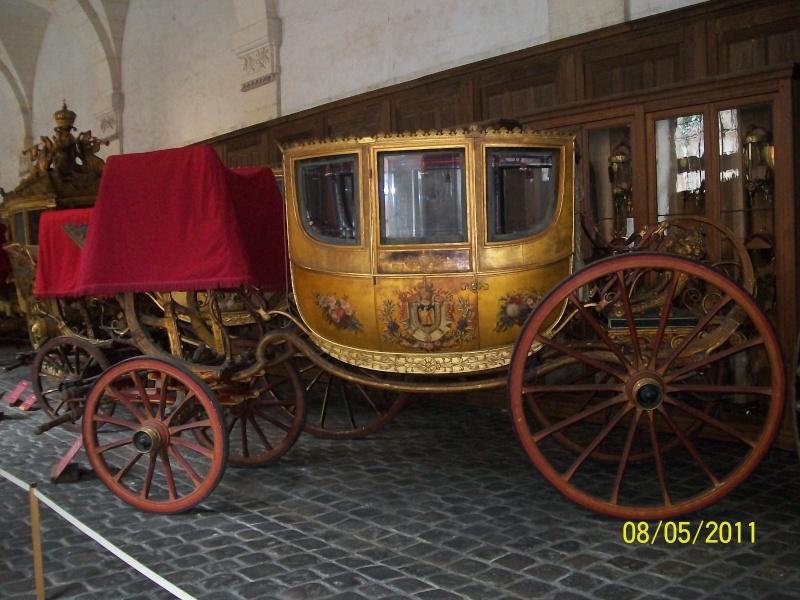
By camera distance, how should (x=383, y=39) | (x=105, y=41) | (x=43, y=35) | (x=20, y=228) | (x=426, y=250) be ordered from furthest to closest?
(x=43, y=35) < (x=105, y=41) < (x=20, y=228) < (x=383, y=39) < (x=426, y=250)

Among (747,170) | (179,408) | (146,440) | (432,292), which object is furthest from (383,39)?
(146,440)

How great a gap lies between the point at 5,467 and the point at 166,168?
7.19ft

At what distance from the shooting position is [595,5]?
588 centimetres

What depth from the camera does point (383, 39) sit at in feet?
25.8

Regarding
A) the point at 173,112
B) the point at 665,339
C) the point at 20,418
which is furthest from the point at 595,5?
the point at 173,112

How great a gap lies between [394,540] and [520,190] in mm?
1625

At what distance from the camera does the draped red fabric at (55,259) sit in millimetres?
5086

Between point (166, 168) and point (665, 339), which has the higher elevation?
point (166, 168)

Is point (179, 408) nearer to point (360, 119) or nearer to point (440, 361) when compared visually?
point (440, 361)

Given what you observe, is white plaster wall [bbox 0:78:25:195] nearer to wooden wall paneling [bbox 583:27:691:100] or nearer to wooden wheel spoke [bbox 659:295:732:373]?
wooden wall paneling [bbox 583:27:691:100]

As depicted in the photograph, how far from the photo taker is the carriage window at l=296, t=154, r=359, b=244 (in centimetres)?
363

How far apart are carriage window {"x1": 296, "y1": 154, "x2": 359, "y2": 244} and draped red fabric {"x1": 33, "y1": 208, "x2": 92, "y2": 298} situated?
78.4 inches

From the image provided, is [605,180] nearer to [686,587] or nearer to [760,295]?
[760,295]

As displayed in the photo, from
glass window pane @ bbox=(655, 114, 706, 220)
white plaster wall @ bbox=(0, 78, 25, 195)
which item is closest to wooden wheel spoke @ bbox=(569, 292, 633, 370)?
glass window pane @ bbox=(655, 114, 706, 220)
